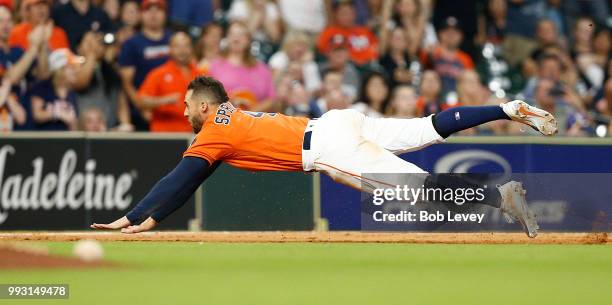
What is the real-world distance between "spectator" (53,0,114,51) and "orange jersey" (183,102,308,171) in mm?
4569

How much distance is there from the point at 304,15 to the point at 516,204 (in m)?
6.55

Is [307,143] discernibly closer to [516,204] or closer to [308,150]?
[308,150]

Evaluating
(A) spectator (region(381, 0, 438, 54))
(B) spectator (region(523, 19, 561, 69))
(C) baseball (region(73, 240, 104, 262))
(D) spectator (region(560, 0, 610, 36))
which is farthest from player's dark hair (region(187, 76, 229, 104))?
(D) spectator (region(560, 0, 610, 36))

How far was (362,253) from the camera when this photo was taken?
34.2ft

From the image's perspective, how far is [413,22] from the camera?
1578cm

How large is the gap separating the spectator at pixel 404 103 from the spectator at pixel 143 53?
2.69 m

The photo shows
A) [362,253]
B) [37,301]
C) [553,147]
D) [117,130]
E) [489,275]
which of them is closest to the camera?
[37,301]

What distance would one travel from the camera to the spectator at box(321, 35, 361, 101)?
1486 centimetres

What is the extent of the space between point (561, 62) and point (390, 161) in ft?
22.4

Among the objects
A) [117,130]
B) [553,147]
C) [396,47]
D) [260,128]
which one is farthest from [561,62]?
[260,128]

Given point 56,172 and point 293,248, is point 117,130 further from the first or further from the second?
point 293,248

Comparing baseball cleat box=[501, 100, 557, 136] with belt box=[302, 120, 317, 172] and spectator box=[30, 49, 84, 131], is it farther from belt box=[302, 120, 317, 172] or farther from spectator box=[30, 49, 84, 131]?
spectator box=[30, 49, 84, 131]

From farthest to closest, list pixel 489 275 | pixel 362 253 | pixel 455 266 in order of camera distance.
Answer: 1. pixel 362 253
2. pixel 455 266
3. pixel 489 275

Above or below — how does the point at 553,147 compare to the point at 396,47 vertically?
below
